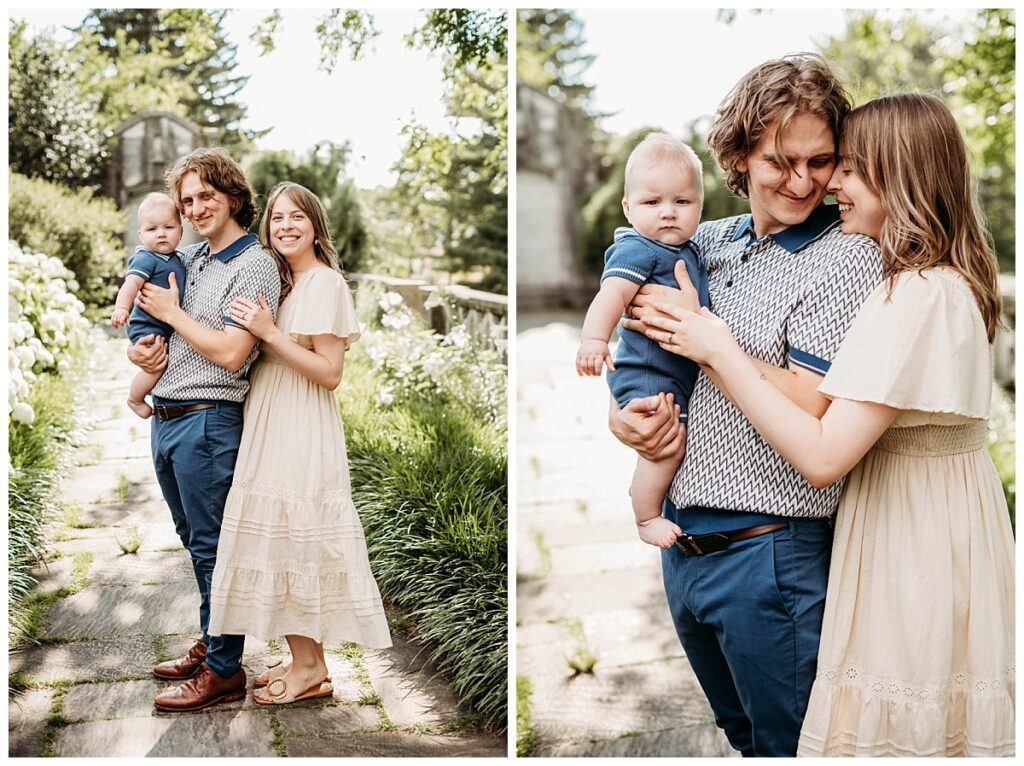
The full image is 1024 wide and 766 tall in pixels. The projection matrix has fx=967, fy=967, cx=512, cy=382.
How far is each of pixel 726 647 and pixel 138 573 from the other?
1.56 metres

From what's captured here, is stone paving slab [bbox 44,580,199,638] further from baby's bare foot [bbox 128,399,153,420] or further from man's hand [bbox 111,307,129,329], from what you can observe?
man's hand [bbox 111,307,129,329]

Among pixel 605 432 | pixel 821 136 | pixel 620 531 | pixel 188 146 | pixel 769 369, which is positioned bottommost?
pixel 620 531

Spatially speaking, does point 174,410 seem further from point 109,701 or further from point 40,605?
point 109,701

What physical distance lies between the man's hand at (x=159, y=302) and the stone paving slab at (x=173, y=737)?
1.00 metres

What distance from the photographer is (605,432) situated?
171 inches

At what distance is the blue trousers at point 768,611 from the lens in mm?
1713

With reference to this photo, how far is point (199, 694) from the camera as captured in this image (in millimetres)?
2420

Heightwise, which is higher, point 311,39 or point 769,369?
point 311,39

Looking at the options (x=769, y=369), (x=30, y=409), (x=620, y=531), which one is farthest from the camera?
(x=620, y=531)

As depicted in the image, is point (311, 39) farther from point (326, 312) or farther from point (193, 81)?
point (326, 312)

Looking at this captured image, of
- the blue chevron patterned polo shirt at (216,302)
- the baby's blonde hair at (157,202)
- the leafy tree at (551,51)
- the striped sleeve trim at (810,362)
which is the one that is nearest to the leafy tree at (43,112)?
the baby's blonde hair at (157,202)

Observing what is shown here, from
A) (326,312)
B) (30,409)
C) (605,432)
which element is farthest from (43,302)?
(605,432)

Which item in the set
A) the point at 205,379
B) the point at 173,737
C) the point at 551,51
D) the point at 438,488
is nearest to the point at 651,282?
the point at 438,488

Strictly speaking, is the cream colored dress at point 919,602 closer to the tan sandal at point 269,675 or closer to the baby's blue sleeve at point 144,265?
the tan sandal at point 269,675
